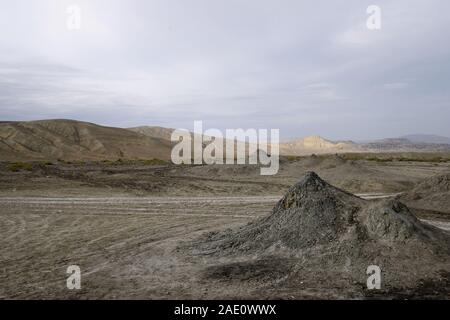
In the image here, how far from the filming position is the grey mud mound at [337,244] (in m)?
7.22

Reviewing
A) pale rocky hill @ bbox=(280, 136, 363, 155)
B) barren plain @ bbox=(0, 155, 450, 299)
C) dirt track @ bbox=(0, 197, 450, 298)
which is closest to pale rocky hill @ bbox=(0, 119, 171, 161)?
barren plain @ bbox=(0, 155, 450, 299)

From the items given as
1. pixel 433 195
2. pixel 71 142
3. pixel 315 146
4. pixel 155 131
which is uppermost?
pixel 155 131

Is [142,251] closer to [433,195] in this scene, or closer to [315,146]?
[433,195]

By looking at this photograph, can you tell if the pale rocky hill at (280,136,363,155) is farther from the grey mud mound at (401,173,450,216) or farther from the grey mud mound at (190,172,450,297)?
the grey mud mound at (190,172,450,297)

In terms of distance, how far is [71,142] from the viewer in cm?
8612

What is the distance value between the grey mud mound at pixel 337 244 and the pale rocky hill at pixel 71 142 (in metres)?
62.5

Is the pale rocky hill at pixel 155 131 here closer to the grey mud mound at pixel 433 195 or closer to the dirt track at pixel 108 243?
the dirt track at pixel 108 243

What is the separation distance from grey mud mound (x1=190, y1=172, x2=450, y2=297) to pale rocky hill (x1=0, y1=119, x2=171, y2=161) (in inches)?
2462

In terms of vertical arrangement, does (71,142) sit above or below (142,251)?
above

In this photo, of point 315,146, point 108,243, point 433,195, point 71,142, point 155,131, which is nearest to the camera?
point 108,243

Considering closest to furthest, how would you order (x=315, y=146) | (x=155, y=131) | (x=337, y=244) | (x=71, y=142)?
(x=337, y=244) → (x=71, y=142) → (x=155, y=131) → (x=315, y=146)

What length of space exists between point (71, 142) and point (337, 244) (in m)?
85.2

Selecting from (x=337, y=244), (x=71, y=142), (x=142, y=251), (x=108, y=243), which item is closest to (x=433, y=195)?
(x=337, y=244)
